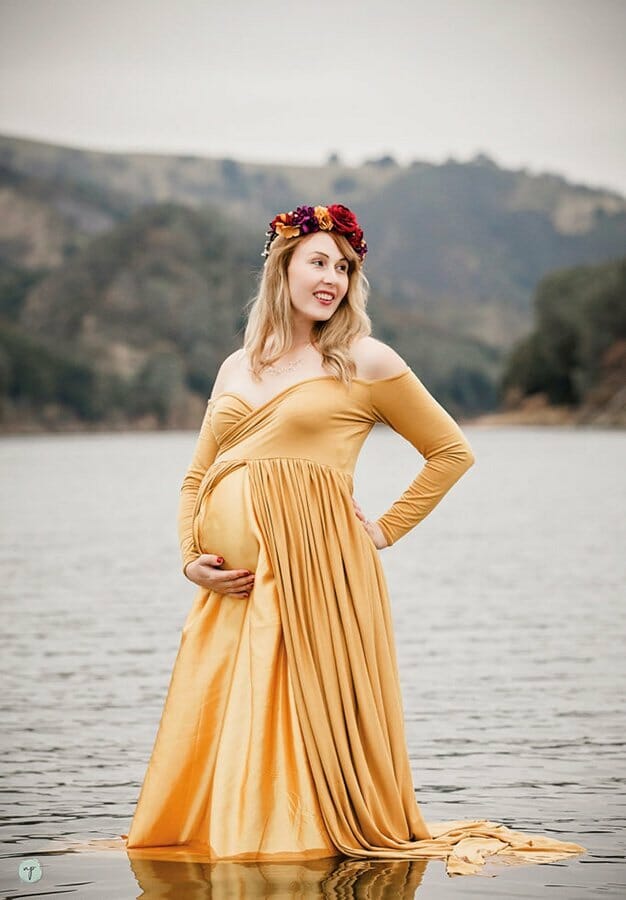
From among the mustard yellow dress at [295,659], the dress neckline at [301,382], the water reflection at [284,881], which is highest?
the dress neckline at [301,382]

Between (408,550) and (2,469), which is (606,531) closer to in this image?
(408,550)

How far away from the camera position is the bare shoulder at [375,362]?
504 centimetres

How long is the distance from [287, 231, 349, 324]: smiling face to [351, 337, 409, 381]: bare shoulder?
168 millimetres

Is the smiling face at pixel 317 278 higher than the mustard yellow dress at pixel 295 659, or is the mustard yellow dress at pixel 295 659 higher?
the smiling face at pixel 317 278

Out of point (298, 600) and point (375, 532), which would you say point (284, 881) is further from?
point (375, 532)

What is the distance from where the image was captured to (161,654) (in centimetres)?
1178

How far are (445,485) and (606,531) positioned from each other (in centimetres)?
2000

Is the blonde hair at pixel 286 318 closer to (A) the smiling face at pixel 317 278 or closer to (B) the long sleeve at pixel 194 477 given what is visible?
(A) the smiling face at pixel 317 278

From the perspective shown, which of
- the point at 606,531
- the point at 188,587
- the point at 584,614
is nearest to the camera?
the point at 584,614

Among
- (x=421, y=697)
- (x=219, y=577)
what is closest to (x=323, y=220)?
(x=219, y=577)

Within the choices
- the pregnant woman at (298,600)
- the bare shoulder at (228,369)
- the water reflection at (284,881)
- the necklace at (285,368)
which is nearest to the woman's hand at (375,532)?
the pregnant woman at (298,600)

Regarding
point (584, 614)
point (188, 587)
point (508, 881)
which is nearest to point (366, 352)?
point (508, 881)

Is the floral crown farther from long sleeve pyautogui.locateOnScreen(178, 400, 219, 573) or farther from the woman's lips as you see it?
long sleeve pyautogui.locateOnScreen(178, 400, 219, 573)

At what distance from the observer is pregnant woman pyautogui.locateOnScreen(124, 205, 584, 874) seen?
485 centimetres
